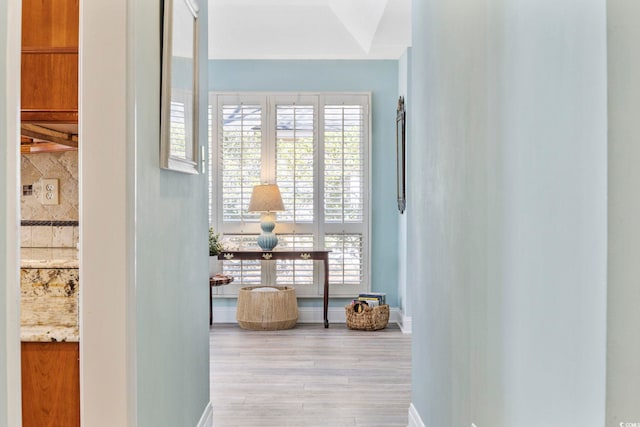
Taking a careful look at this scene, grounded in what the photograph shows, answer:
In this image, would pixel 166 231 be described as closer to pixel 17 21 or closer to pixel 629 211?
pixel 17 21

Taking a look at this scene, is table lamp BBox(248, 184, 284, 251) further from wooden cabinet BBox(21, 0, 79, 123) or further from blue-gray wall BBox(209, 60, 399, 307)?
wooden cabinet BBox(21, 0, 79, 123)

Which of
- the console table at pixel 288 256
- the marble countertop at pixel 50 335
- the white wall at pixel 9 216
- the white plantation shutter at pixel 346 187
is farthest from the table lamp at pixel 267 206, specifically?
the white wall at pixel 9 216

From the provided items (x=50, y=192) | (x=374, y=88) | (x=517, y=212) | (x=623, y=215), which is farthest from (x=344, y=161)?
(x=623, y=215)

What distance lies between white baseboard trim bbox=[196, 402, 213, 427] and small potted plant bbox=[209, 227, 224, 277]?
89.2 inches

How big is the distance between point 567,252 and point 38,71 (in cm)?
169

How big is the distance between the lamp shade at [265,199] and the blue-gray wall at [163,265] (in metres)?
2.55

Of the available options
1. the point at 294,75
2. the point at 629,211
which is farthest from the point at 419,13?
the point at 294,75

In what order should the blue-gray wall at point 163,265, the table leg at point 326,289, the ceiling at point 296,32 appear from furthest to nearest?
the table leg at point 326,289, the ceiling at point 296,32, the blue-gray wall at point 163,265

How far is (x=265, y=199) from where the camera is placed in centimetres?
542

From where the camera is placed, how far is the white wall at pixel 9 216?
931 mm

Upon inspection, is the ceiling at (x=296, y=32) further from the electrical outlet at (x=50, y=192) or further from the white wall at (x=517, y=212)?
the electrical outlet at (x=50, y=192)

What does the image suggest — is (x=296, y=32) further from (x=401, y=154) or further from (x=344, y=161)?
(x=401, y=154)

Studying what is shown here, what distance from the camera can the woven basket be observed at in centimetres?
531

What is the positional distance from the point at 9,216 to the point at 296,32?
4.88 meters
